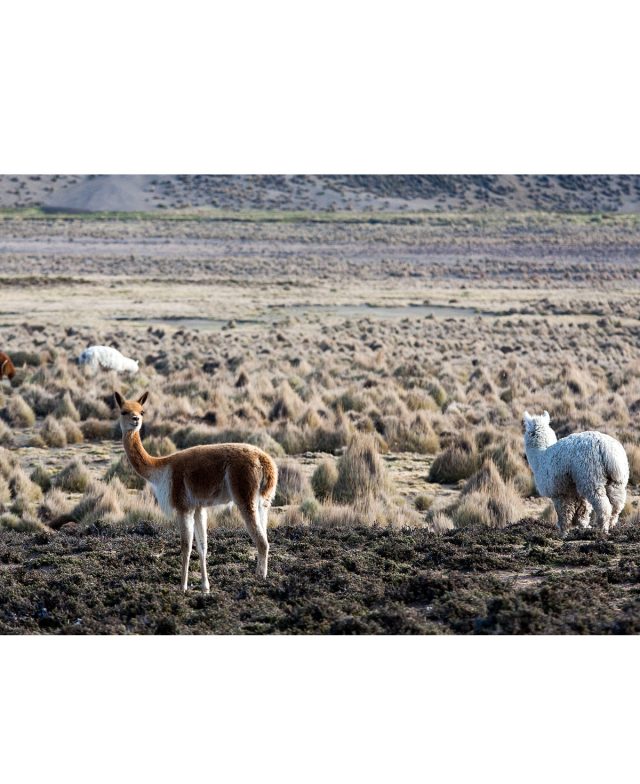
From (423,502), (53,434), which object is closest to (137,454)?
(423,502)

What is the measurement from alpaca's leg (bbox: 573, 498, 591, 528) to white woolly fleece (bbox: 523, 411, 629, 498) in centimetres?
19

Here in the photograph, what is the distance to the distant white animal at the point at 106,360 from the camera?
23.2 m

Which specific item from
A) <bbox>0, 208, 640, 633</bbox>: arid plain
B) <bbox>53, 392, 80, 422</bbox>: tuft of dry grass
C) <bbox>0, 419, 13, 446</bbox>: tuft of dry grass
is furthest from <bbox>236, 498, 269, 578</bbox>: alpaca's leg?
<bbox>53, 392, 80, 422</bbox>: tuft of dry grass

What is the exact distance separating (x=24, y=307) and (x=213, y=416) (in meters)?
18.3

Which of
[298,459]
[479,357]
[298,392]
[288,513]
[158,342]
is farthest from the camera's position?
[158,342]

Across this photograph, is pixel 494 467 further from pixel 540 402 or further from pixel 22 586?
pixel 540 402

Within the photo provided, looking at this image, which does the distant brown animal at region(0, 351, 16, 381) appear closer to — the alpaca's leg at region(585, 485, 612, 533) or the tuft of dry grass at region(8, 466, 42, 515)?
the tuft of dry grass at region(8, 466, 42, 515)

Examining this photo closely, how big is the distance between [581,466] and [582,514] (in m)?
0.78

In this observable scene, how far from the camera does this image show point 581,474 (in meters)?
9.78

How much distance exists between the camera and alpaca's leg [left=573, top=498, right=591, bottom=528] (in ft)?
33.7

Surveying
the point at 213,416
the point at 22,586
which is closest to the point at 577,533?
the point at 22,586

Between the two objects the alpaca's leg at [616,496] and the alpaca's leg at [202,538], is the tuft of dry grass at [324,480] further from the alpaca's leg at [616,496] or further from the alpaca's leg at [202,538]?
the alpaca's leg at [202,538]

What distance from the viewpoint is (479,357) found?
89.8 feet

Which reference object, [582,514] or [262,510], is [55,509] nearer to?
[262,510]
